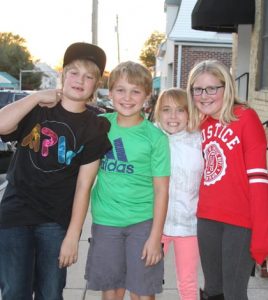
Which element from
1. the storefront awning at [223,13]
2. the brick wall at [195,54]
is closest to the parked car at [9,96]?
the storefront awning at [223,13]

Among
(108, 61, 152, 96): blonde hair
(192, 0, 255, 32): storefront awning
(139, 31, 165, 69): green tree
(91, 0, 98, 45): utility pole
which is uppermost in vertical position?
(139, 31, 165, 69): green tree

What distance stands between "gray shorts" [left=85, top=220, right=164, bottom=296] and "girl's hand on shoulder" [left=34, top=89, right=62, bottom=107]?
0.77m

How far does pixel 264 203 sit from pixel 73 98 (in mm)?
1172

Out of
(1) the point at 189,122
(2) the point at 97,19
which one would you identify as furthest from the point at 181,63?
(1) the point at 189,122

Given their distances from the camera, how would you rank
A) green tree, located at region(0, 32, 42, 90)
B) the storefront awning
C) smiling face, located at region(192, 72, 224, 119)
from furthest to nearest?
green tree, located at region(0, 32, 42, 90)
the storefront awning
smiling face, located at region(192, 72, 224, 119)

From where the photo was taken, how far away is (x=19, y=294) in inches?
105

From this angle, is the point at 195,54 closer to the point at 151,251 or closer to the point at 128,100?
the point at 128,100

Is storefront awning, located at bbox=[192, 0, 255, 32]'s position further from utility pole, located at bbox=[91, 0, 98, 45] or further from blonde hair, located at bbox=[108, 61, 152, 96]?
utility pole, located at bbox=[91, 0, 98, 45]

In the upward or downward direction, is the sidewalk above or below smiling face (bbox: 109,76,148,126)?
below

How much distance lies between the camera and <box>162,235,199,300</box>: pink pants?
10.4ft

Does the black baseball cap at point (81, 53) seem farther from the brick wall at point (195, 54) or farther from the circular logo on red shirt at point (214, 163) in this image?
the brick wall at point (195, 54)

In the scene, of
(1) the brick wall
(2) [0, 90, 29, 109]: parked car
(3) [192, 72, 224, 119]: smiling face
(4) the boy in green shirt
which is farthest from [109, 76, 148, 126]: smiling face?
(1) the brick wall

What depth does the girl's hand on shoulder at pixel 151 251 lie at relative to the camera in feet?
9.05

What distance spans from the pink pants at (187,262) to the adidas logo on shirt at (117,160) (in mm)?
677
